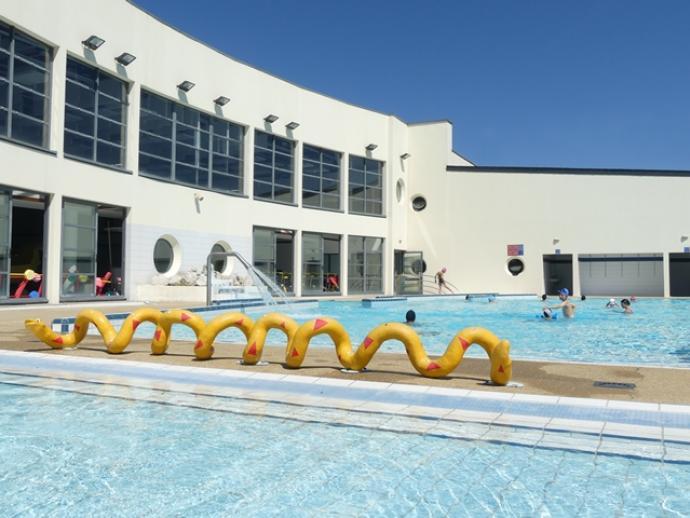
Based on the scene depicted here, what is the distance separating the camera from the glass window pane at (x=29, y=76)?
16375mm

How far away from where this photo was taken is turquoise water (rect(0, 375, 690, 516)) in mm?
3510

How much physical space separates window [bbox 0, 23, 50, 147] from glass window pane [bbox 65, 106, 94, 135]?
1.00 m

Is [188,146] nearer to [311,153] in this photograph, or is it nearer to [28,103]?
[28,103]

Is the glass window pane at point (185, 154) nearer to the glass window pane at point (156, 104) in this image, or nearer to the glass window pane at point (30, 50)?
the glass window pane at point (156, 104)

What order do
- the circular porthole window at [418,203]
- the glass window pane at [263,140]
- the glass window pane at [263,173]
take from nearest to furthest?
the glass window pane at [263,140]
the glass window pane at [263,173]
the circular porthole window at [418,203]

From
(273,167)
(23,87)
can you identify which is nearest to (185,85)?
(273,167)

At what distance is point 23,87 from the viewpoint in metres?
16.4

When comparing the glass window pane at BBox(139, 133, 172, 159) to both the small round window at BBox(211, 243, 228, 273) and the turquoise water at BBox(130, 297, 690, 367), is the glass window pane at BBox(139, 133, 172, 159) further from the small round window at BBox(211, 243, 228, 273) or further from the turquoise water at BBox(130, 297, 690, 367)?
the turquoise water at BBox(130, 297, 690, 367)

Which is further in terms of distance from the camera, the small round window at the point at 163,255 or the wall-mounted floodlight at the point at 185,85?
the wall-mounted floodlight at the point at 185,85

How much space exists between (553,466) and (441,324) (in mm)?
12638

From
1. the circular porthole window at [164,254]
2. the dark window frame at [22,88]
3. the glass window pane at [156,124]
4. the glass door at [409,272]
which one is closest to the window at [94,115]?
the dark window frame at [22,88]

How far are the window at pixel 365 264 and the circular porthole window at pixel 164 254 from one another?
992 centimetres

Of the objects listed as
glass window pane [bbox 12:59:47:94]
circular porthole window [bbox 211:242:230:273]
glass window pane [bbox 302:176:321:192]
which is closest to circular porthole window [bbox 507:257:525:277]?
glass window pane [bbox 302:176:321:192]

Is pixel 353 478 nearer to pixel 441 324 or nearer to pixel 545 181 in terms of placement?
pixel 441 324
